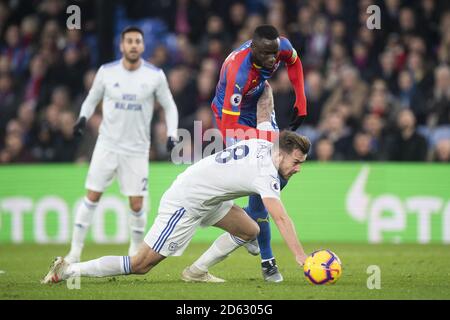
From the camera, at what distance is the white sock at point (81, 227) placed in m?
10.6

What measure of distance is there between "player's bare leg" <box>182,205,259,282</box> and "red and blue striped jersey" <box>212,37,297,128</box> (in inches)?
43.0

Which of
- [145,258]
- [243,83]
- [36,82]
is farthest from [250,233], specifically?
[36,82]

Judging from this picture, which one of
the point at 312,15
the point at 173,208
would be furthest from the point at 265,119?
the point at 312,15

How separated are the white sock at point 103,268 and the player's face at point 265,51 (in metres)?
2.34

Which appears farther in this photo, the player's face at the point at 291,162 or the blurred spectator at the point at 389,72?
the blurred spectator at the point at 389,72

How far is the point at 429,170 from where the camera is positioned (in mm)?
13961

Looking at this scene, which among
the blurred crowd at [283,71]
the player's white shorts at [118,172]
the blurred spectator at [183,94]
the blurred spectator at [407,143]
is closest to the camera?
the player's white shorts at [118,172]

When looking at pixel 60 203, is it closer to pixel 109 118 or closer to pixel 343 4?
pixel 109 118

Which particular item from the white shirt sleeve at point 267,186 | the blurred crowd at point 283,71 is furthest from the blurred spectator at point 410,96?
the white shirt sleeve at point 267,186

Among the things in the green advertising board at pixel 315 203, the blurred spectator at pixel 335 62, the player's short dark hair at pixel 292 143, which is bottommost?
the green advertising board at pixel 315 203

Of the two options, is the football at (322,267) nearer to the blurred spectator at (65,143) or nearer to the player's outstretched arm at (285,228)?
the player's outstretched arm at (285,228)

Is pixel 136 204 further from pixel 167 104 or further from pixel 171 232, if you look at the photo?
pixel 171 232

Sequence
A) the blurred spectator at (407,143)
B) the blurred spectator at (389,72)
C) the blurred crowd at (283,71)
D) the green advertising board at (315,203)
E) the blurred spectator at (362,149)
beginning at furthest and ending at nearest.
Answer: the blurred spectator at (389,72)
the blurred crowd at (283,71)
the blurred spectator at (362,149)
the blurred spectator at (407,143)
the green advertising board at (315,203)

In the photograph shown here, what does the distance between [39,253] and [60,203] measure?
6.75 ft
